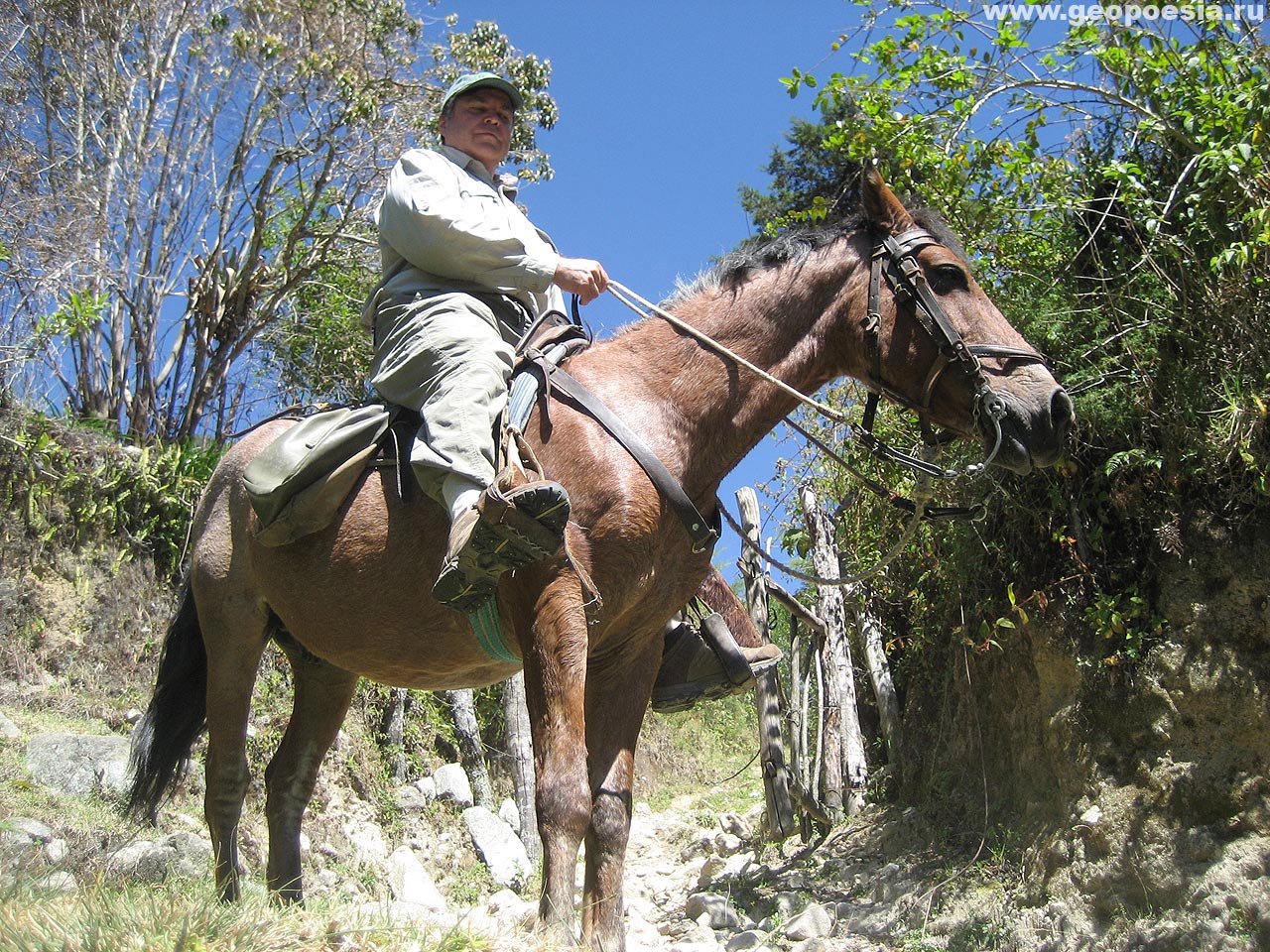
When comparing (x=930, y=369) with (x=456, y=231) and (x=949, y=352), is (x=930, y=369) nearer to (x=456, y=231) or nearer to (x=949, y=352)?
(x=949, y=352)

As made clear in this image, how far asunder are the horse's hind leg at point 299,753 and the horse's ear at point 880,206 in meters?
3.18

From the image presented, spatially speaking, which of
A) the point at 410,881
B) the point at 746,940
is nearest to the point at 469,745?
the point at 410,881

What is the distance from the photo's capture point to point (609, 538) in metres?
3.60

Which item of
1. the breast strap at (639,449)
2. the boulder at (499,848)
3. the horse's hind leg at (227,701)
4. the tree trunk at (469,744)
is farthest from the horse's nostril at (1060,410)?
the tree trunk at (469,744)

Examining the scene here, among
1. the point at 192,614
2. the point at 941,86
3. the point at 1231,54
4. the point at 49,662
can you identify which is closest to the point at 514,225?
the point at 192,614

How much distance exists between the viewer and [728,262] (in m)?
4.31

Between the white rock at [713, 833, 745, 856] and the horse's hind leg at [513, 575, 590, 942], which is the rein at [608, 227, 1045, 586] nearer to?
the horse's hind leg at [513, 575, 590, 942]

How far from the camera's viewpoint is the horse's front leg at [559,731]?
11.1ft

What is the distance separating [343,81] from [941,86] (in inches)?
321

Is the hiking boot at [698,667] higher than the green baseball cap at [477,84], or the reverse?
the green baseball cap at [477,84]

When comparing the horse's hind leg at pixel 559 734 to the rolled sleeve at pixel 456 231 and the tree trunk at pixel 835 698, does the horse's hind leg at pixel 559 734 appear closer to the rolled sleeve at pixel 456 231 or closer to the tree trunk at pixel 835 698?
the rolled sleeve at pixel 456 231

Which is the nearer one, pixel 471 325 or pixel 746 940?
pixel 471 325

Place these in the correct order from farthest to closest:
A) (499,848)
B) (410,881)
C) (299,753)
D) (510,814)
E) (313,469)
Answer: (510,814), (499,848), (410,881), (299,753), (313,469)

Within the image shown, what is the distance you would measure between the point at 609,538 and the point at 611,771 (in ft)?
3.11
